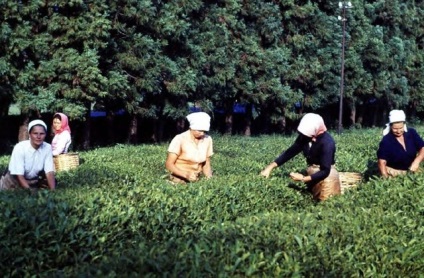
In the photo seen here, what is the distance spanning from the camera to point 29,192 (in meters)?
7.69

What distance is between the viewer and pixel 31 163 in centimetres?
887

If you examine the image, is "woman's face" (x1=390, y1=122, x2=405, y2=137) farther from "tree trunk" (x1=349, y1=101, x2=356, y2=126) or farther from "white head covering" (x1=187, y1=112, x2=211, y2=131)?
"tree trunk" (x1=349, y1=101, x2=356, y2=126)

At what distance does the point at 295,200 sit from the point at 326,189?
0.75 m

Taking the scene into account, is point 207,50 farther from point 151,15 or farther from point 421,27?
point 421,27

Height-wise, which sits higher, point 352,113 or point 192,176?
point 352,113

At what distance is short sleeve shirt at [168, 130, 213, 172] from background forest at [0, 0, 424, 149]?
13526 millimetres

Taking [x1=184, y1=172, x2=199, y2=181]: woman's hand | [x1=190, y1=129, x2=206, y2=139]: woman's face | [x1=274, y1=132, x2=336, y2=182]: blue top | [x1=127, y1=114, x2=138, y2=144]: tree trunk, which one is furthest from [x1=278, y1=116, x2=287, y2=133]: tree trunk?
[x1=274, y1=132, x2=336, y2=182]: blue top

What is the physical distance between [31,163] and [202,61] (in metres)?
20.6

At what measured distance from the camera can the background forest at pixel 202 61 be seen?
74.2ft

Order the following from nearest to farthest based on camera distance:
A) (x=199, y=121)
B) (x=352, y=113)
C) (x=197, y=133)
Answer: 1. (x=199, y=121)
2. (x=197, y=133)
3. (x=352, y=113)

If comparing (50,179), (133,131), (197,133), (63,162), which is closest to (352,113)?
(133,131)

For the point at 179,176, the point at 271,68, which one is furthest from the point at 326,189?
the point at 271,68

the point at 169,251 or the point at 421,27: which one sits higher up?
the point at 421,27

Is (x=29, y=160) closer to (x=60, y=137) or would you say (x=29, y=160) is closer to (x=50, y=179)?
(x=50, y=179)
